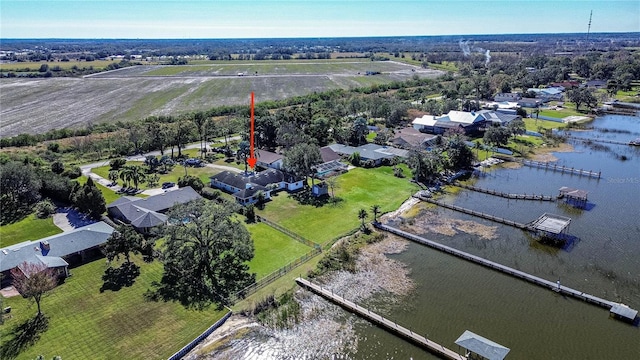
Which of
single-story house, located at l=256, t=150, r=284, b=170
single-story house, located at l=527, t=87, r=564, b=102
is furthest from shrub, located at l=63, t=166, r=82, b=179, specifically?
single-story house, located at l=527, t=87, r=564, b=102

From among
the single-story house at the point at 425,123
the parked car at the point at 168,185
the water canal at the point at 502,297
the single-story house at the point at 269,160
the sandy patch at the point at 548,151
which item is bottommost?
the water canal at the point at 502,297

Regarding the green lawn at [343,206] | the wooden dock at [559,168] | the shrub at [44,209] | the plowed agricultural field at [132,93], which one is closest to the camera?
the green lawn at [343,206]

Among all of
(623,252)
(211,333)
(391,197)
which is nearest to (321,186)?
(391,197)

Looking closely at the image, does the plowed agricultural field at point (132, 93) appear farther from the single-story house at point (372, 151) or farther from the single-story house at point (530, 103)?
the single-story house at point (530, 103)

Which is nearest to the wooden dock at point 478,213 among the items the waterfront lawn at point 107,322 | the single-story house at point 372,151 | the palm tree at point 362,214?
the palm tree at point 362,214

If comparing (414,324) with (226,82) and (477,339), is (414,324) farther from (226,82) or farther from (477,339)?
(226,82)

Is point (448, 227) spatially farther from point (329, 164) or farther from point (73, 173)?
point (73, 173)
